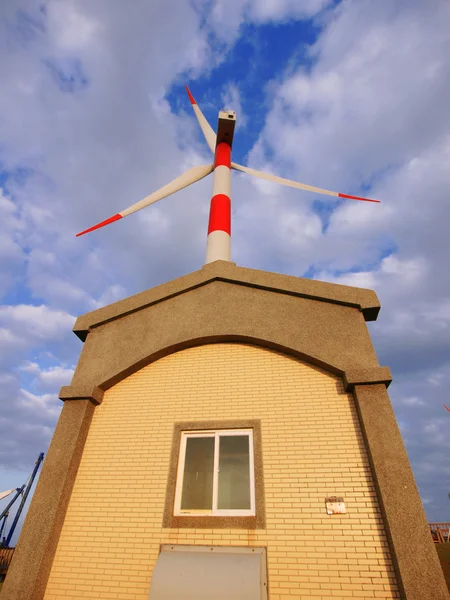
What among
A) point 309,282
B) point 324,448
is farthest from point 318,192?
point 324,448

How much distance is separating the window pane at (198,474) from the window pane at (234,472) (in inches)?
8.5

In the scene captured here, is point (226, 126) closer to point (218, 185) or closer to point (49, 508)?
point (218, 185)

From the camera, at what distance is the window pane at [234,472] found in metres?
6.86

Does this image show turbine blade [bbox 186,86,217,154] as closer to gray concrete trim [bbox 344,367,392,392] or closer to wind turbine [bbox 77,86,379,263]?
wind turbine [bbox 77,86,379,263]

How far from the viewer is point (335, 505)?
6.35 meters

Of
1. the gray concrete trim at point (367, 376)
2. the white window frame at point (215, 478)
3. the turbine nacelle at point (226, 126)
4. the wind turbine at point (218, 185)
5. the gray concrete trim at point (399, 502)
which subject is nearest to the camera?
the gray concrete trim at point (399, 502)

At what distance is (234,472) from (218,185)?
15.3 m

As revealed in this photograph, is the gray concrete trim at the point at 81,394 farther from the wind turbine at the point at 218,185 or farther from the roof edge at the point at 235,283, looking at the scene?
the wind turbine at the point at 218,185

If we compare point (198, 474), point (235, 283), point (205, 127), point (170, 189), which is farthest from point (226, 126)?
point (198, 474)

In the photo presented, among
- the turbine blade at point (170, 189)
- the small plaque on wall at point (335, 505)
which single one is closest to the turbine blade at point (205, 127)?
the turbine blade at point (170, 189)

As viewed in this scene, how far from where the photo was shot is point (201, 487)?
7113 millimetres

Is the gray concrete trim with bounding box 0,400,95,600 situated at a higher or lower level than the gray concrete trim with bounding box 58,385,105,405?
lower

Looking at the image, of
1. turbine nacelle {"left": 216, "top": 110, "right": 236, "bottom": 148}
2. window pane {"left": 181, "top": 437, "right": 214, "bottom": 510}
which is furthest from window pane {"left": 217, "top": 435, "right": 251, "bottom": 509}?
turbine nacelle {"left": 216, "top": 110, "right": 236, "bottom": 148}

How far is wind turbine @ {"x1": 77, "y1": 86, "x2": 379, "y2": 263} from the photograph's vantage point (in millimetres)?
15000
